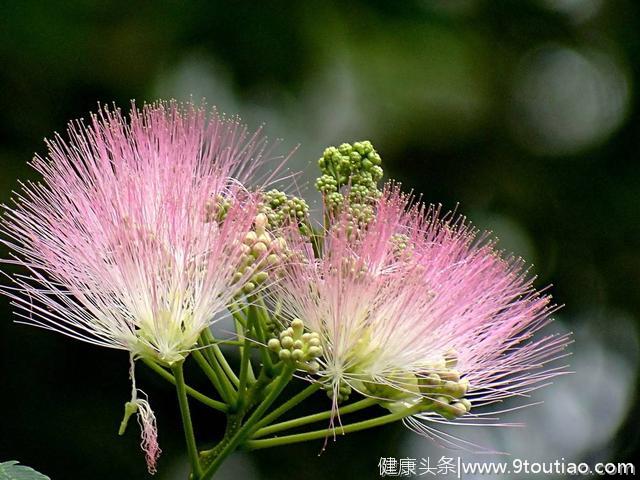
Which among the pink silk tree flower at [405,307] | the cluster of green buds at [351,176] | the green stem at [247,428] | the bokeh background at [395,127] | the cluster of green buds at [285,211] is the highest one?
the bokeh background at [395,127]

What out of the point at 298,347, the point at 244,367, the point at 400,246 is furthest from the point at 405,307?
the point at 244,367

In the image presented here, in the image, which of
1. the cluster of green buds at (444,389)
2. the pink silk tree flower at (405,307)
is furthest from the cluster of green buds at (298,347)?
the cluster of green buds at (444,389)

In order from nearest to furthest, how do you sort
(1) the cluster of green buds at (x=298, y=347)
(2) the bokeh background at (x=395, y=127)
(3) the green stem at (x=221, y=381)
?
(1) the cluster of green buds at (x=298, y=347) < (3) the green stem at (x=221, y=381) < (2) the bokeh background at (x=395, y=127)

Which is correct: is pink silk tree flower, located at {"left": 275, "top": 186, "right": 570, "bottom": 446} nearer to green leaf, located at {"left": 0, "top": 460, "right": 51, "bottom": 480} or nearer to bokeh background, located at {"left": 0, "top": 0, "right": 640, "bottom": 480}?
green leaf, located at {"left": 0, "top": 460, "right": 51, "bottom": 480}

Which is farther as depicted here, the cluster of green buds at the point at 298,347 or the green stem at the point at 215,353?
the green stem at the point at 215,353

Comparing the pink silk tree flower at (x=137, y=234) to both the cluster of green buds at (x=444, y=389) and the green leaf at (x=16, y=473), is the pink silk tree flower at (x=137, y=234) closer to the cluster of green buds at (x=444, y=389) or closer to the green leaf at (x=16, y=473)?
the green leaf at (x=16, y=473)

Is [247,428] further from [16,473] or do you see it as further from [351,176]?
[351,176]
